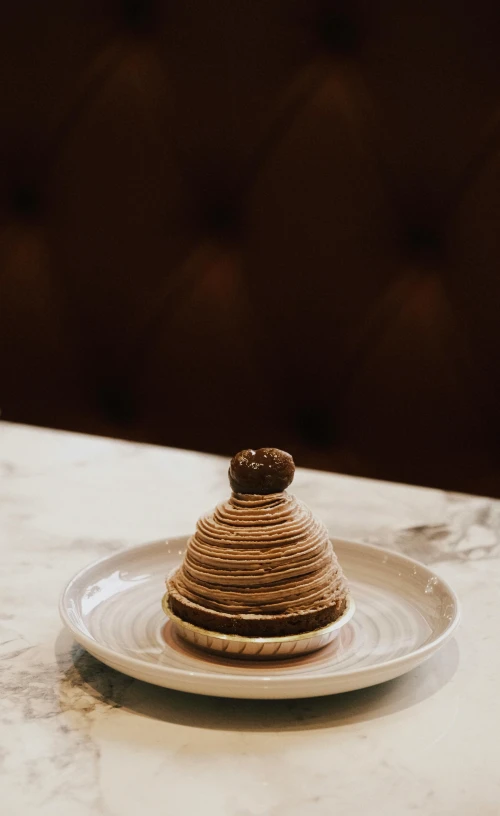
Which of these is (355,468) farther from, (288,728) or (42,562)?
(288,728)

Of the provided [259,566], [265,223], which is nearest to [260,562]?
[259,566]

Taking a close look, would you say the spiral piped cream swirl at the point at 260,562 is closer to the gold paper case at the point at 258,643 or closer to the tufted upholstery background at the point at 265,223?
the gold paper case at the point at 258,643

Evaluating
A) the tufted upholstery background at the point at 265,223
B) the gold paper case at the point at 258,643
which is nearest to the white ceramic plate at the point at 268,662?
the gold paper case at the point at 258,643

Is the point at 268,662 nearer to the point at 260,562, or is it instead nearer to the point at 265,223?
the point at 260,562

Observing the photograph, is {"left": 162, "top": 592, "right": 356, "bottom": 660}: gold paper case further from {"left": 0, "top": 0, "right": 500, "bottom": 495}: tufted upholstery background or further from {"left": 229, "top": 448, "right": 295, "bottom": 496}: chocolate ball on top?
{"left": 0, "top": 0, "right": 500, "bottom": 495}: tufted upholstery background

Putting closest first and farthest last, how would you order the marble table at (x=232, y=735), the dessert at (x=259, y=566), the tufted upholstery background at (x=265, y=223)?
the marble table at (x=232, y=735) → the dessert at (x=259, y=566) → the tufted upholstery background at (x=265, y=223)

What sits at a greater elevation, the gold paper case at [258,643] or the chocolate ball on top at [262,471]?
the chocolate ball on top at [262,471]
